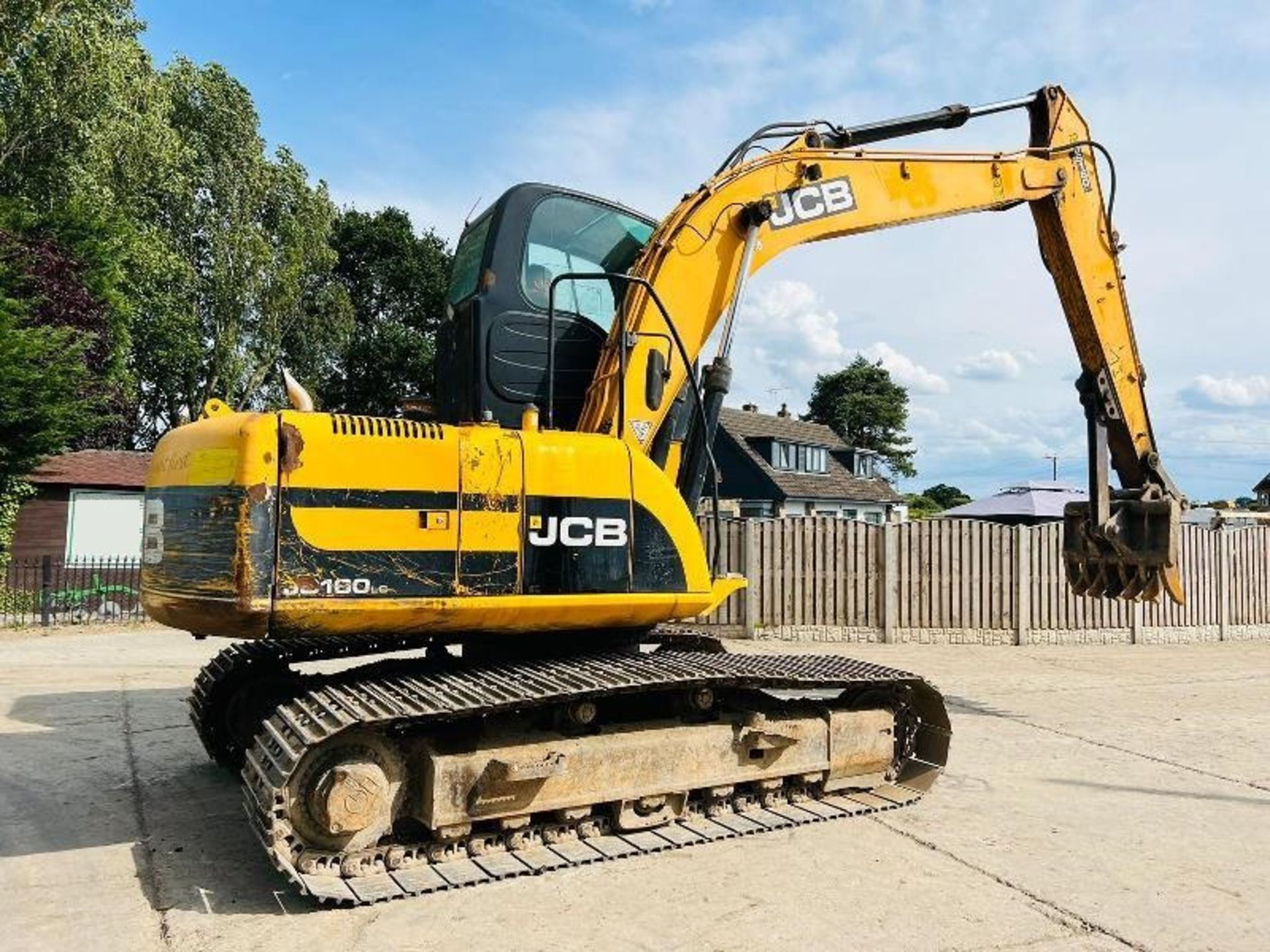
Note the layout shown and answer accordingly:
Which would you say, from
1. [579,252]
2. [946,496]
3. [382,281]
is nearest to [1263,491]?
[946,496]

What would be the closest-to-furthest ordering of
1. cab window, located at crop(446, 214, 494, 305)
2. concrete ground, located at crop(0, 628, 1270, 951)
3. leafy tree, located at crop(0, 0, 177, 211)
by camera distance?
concrete ground, located at crop(0, 628, 1270, 951) → cab window, located at crop(446, 214, 494, 305) → leafy tree, located at crop(0, 0, 177, 211)

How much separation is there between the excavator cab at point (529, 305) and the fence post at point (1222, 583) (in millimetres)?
12524

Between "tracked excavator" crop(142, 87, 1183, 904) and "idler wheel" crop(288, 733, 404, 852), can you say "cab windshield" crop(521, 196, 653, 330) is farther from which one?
"idler wheel" crop(288, 733, 404, 852)

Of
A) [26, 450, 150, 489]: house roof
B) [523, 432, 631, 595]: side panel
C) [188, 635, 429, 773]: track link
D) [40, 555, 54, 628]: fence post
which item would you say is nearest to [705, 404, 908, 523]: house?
[26, 450, 150, 489]: house roof

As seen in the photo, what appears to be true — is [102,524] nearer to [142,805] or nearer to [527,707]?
[142,805]

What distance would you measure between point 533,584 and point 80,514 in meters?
19.7

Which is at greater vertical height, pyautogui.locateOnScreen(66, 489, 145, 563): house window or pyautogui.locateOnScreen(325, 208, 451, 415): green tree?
pyautogui.locateOnScreen(325, 208, 451, 415): green tree

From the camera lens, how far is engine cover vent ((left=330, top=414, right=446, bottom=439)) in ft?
14.8

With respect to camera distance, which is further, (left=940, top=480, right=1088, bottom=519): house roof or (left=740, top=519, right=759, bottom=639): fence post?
(left=940, top=480, right=1088, bottom=519): house roof

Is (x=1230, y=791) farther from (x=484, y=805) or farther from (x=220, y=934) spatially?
(x=220, y=934)

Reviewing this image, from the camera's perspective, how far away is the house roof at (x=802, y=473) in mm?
38875

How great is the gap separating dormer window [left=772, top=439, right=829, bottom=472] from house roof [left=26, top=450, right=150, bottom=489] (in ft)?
77.2

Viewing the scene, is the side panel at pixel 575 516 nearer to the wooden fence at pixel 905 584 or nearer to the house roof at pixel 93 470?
the wooden fence at pixel 905 584

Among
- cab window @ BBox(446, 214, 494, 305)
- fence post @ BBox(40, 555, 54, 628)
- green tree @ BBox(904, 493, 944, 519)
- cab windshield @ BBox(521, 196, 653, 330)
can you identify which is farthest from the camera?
green tree @ BBox(904, 493, 944, 519)
